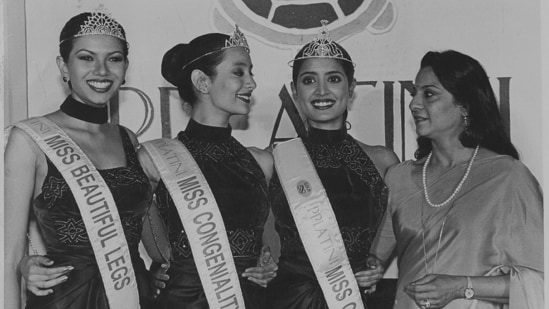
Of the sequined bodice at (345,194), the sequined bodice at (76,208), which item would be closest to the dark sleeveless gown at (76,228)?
the sequined bodice at (76,208)

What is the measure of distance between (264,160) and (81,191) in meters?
0.61

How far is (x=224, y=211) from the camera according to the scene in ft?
10.2

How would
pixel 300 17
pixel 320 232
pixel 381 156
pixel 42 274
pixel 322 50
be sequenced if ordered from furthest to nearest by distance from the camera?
pixel 300 17 < pixel 381 156 < pixel 322 50 < pixel 320 232 < pixel 42 274

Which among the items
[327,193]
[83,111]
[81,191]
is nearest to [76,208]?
[81,191]

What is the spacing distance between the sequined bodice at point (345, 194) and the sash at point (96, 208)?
1.66ft

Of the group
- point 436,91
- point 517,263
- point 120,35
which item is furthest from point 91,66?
point 517,263

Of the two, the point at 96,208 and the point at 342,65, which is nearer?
the point at 96,208

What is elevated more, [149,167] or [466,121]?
[466,121]

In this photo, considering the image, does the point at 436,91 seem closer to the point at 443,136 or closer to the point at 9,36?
the point at 443,136

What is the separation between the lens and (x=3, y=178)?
9.59 feet

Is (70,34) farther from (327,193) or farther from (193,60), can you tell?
(327,193)

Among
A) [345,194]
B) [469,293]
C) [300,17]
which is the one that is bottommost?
[469,293]

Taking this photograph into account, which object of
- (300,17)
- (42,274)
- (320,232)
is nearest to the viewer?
(42,274)

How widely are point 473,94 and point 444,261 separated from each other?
515 mm
